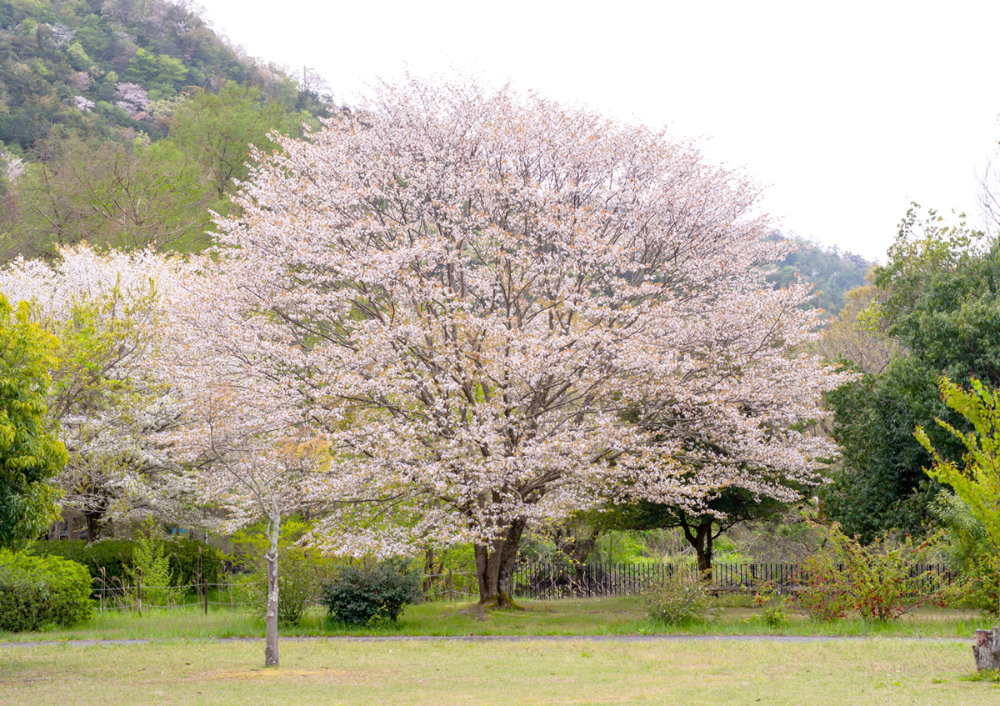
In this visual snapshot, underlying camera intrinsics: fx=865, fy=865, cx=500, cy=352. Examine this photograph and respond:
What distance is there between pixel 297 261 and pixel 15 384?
25.1 ft

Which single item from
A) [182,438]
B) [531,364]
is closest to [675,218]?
[531,364]

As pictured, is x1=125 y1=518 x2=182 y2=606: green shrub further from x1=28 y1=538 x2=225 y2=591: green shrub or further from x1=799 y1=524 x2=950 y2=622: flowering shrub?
x1=799 y1=524 x2=950 y2=622: flowering shrub

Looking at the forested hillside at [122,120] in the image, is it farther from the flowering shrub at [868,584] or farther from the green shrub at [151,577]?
the flowering shrub at [868,584]

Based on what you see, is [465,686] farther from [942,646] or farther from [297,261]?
[297,261]

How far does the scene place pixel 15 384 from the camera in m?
10.9

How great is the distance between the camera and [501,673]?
1114 centimetres

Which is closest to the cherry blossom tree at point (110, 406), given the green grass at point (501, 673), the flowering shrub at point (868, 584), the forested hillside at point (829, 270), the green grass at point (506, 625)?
the green grass at point (506, 625)

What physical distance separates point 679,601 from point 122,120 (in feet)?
185

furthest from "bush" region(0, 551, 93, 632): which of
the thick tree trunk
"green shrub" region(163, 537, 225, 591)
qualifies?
the thick tree trunk

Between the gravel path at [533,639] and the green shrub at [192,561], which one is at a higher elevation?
the green shrub at [192,561]

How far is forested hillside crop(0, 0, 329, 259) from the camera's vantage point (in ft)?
122

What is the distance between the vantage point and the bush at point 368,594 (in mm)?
16719

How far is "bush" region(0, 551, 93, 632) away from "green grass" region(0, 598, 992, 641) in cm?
33

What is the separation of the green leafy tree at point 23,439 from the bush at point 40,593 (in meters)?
5.77
